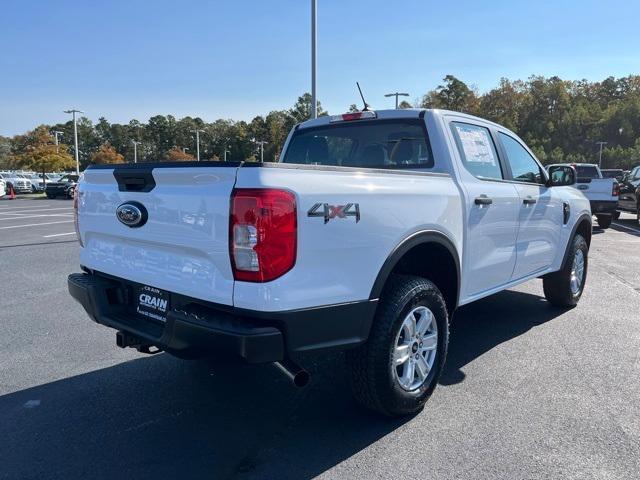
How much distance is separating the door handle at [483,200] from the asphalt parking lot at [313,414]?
1.31 metres

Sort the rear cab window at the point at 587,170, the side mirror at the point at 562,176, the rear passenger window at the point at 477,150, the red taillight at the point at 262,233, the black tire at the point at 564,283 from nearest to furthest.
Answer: the red taillight at the point at 262,233 → the rear passenger window at the point at 477,150 → the side mirror at the point at 562,176 → the black tire at the point at 564,283 → the rear cab window at the point at 587,170

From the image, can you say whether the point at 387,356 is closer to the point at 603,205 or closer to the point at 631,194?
the point at 603,205

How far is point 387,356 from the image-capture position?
298 cm

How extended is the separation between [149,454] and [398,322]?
1565mm

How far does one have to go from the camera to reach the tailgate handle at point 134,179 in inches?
114

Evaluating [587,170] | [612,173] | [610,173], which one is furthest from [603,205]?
[612,173]

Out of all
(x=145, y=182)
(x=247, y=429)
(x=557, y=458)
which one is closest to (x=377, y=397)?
(x=247, y=429)

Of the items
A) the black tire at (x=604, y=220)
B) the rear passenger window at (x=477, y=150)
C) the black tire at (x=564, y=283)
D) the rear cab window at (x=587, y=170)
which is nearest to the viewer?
the rear passenger window at (x=477, y=150)

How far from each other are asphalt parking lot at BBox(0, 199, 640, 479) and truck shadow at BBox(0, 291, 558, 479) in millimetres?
11

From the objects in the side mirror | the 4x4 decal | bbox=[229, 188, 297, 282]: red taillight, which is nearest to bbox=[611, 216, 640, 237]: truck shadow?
the side mirror

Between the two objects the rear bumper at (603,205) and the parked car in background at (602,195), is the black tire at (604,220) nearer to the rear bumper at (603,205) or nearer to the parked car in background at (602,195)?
the parked car in background at (602,195)

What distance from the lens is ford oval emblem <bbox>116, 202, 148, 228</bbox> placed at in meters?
2.93

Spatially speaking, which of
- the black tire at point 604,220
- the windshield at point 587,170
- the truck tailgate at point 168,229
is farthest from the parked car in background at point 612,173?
the truck tailgate at point 168,229

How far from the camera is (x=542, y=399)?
3.60m
